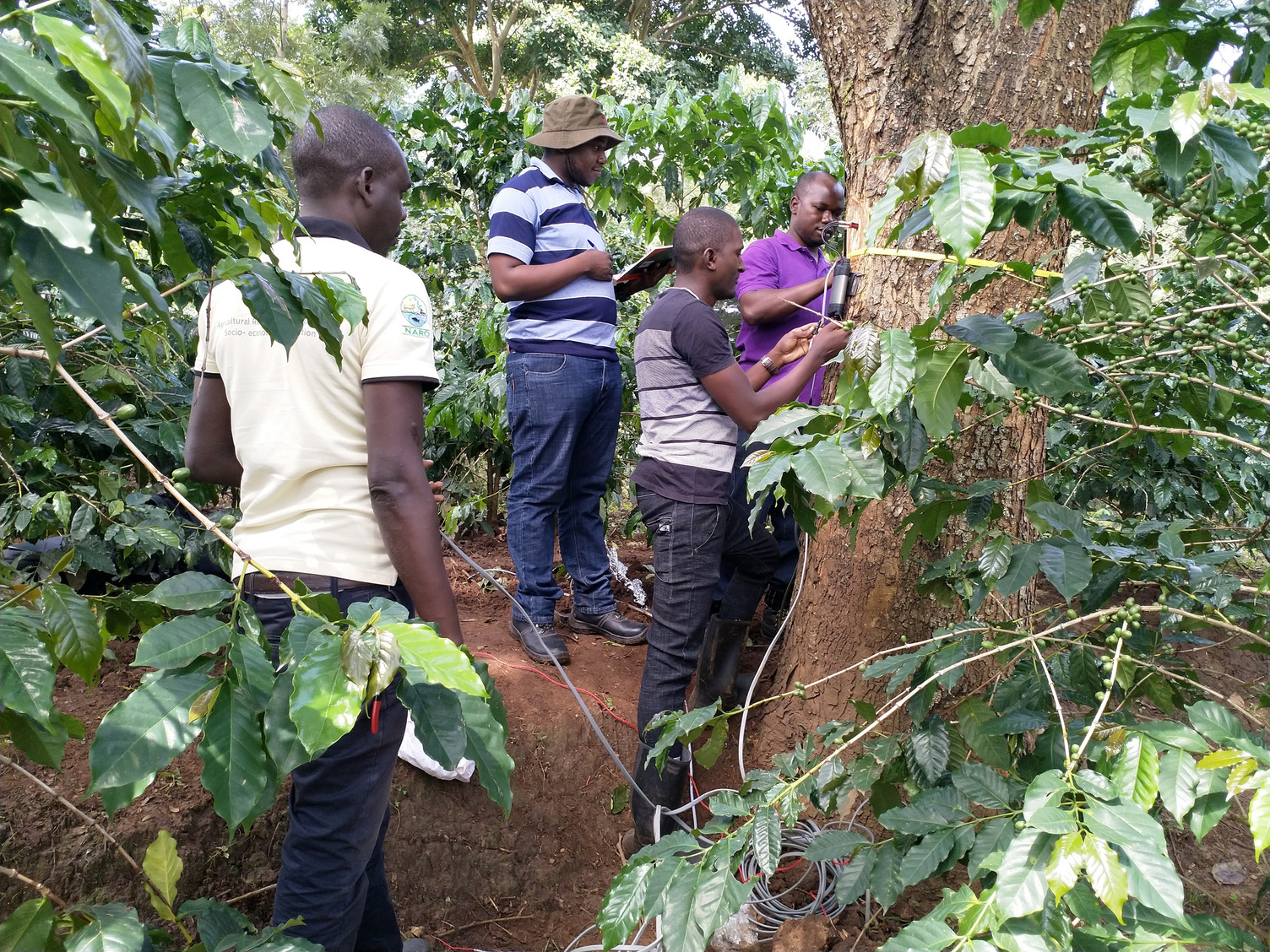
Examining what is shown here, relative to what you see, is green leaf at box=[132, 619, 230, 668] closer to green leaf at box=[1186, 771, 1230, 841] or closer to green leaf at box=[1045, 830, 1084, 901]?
green leaf at box=[1045, 830, 1084, 901]

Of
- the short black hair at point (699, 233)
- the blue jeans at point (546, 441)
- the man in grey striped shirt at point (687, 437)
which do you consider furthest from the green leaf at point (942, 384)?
the blue jeans at point (546, 441)

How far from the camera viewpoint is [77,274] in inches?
27.9

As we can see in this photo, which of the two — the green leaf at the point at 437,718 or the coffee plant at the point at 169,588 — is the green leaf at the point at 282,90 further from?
the green leaf at the point at 437,718

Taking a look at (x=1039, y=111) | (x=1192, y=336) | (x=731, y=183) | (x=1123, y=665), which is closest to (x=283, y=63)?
(x=1192, y=336)

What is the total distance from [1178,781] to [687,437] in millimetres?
1744

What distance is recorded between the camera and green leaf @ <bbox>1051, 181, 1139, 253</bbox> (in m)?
1.09

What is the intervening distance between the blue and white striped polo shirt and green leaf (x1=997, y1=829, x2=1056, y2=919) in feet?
7.92

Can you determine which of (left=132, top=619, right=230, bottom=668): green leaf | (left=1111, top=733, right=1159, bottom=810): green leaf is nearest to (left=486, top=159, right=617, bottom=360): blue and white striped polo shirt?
(left=132, top=619, right=230, bottom=668): green leaf

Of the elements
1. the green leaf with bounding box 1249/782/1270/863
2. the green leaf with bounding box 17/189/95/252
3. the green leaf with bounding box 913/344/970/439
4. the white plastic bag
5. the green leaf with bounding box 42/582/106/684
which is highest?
the green leaf with bounding box 17/189/95/252

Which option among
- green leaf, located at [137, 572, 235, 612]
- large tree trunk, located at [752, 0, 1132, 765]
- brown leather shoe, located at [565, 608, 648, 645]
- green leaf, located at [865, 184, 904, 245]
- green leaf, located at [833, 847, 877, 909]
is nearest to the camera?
green leaf, located at [137, 572, 235, 612]

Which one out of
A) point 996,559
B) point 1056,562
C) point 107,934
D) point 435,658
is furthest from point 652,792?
point 435,658

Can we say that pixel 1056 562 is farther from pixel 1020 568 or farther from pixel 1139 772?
pixel 1139 772

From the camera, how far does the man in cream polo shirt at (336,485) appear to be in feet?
5.05

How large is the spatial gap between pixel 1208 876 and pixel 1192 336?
2.07 meters
